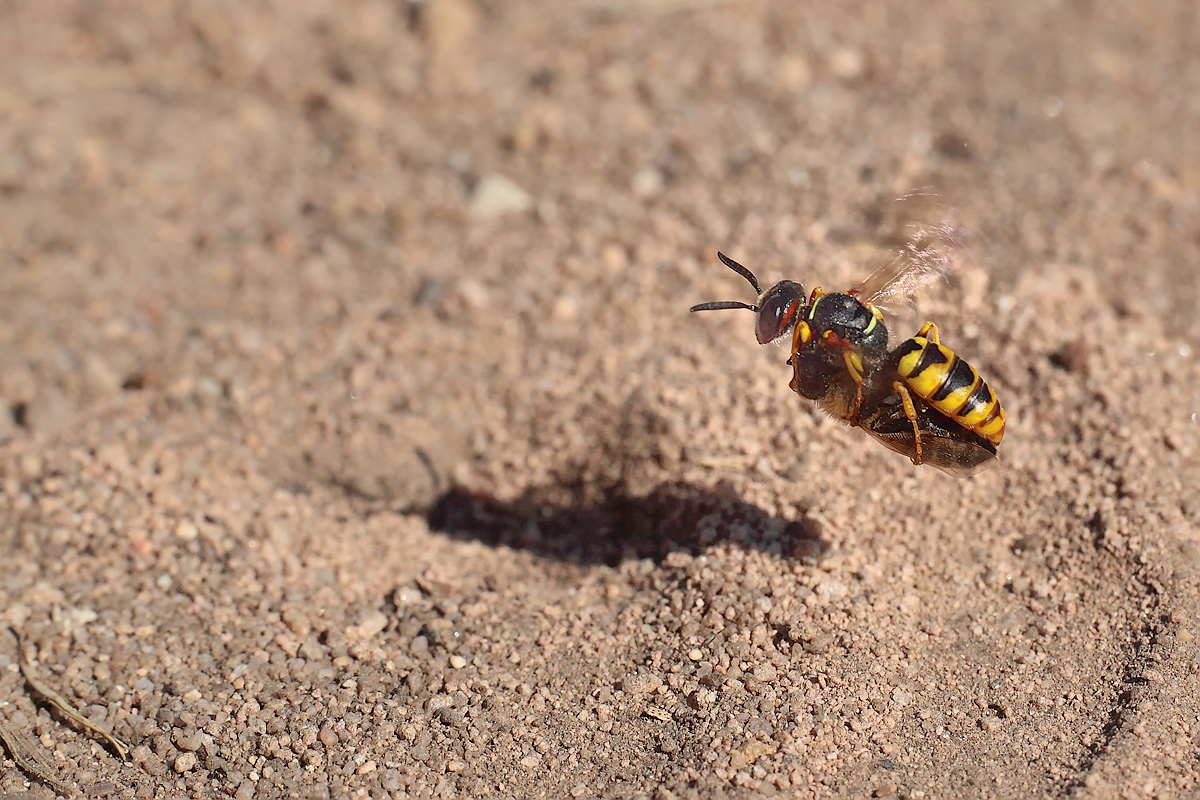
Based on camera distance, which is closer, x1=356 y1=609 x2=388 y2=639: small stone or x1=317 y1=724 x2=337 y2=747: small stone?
x1=317 y1=724 x2=337 y2=747: small stone

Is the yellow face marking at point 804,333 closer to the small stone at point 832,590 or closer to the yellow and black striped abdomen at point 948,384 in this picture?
the yellow and black striped abdomen at point 948,384

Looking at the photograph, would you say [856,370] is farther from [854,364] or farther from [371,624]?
[371,624]

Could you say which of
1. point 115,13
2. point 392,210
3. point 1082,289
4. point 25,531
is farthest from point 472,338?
point 115,13

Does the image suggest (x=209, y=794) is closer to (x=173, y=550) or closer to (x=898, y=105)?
(x=173, y=550)

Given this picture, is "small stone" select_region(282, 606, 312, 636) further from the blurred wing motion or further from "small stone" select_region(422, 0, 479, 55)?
"small stone" select_region(422, 0, 479, 55)

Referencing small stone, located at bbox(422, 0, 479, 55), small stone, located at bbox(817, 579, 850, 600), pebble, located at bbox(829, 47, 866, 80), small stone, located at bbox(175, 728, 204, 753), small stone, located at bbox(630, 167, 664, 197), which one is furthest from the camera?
small stone, located at bbox(422, 0, 479, 55)

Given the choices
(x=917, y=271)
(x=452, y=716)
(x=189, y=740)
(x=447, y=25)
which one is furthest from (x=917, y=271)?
(x=447, y=25)

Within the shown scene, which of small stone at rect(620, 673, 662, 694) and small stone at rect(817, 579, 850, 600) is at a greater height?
small stone at rect(817, 579, 850, 600)

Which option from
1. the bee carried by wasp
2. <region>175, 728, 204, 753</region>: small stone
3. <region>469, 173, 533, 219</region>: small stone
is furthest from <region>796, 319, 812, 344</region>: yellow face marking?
<region>469, 173, 533, 219</region>: small stone
